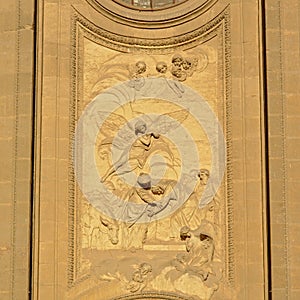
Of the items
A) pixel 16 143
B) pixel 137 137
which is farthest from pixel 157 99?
pixel 16 143

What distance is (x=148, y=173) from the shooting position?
19.5 m

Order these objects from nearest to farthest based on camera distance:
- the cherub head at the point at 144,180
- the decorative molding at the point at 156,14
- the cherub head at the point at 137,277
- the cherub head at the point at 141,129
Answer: the cherub head at the point at 137,277
the cherub head at the point at 144,180
the cherub head at the point at 141,129
the decorative molding at the point at 156,14

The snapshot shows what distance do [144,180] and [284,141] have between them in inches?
87.9

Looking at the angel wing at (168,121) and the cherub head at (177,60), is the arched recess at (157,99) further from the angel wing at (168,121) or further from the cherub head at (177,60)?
the angel wing at (168,121)

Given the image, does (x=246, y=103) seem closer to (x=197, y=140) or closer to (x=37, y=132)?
(x=197, y=140)

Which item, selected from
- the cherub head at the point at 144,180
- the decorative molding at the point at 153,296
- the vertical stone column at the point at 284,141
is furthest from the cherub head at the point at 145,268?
the vertical stone column at the point at 284,141

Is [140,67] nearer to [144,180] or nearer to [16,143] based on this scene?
[144,180]

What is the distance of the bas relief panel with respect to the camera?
1900 cm

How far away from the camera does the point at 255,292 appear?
736 inches

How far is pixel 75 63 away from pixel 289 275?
467 centimetres

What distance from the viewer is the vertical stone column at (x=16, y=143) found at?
18.9 meters

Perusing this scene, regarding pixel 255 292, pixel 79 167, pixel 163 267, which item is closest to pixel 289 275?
pixel 255 292

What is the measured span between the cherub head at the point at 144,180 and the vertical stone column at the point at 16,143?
1.70m

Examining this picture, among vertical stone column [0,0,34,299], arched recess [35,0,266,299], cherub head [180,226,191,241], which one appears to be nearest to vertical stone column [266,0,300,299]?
arched recess [35,0,266,299]
